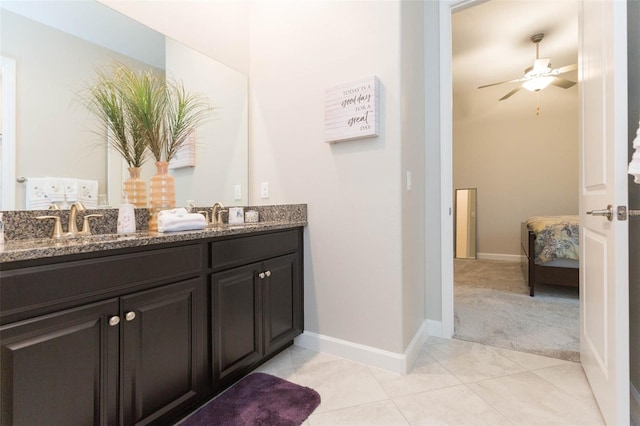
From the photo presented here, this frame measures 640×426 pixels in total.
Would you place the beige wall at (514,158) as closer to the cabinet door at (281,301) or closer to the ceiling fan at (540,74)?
the ceiling fan at (540,74)

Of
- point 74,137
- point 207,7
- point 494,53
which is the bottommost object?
point 74,137

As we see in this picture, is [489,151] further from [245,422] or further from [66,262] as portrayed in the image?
[66,262]

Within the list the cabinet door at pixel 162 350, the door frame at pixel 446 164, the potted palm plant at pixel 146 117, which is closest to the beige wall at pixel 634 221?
the door frame at pixel 446 164

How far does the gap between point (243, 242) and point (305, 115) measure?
97 cm

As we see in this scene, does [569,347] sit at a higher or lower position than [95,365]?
lower

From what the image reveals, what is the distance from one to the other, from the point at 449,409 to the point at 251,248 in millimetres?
1249

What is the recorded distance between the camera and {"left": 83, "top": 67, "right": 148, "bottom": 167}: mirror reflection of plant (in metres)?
1.47

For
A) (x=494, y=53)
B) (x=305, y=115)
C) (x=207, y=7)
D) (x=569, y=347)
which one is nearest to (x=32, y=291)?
(x=305, y=115)

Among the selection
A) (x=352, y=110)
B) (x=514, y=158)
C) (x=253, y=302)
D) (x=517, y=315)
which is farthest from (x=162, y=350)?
(x=514, y=158)

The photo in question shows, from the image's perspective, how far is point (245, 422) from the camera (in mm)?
1298

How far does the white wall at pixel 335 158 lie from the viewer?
5.65ft

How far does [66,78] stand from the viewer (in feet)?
4.45

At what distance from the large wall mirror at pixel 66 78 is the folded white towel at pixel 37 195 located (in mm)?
16

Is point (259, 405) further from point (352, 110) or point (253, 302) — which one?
point (352, 110)
